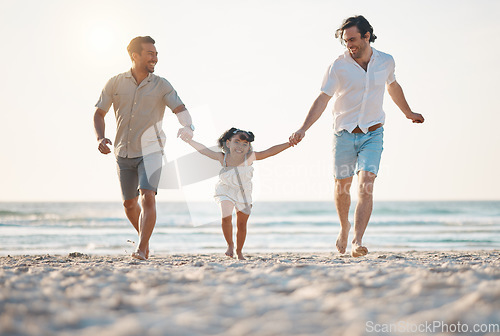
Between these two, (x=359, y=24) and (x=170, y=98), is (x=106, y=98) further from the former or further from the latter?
(x=359, y=24)

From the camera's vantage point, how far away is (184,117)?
575 centimetres

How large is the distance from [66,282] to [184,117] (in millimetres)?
2844

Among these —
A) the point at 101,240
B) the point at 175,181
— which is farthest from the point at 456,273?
the point at 101,240

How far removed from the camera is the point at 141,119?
5.60 metres

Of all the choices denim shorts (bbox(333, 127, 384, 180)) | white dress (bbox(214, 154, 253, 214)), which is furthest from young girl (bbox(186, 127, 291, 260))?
denim shorts (bbox(333, 127, 384, 180))

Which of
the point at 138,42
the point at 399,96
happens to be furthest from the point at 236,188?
the point at 399,96

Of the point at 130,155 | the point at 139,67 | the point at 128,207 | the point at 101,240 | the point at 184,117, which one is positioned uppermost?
the point at 139,67

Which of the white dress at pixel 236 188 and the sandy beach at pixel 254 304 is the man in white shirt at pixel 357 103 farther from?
the sandy beach at pixel 254 304

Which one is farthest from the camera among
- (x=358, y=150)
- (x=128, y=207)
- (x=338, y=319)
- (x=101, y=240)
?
(x=101, y=240)

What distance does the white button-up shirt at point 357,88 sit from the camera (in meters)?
5.54

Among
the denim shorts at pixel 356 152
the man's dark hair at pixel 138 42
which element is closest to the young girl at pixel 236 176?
the denim shorts at pixel 356 152

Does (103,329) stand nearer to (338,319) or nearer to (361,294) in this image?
(338,319)

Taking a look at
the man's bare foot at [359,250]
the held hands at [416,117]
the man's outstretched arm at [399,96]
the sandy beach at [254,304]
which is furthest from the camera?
the man's outstretched arm at [399,96]

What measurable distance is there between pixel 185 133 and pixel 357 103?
1.78 metres
